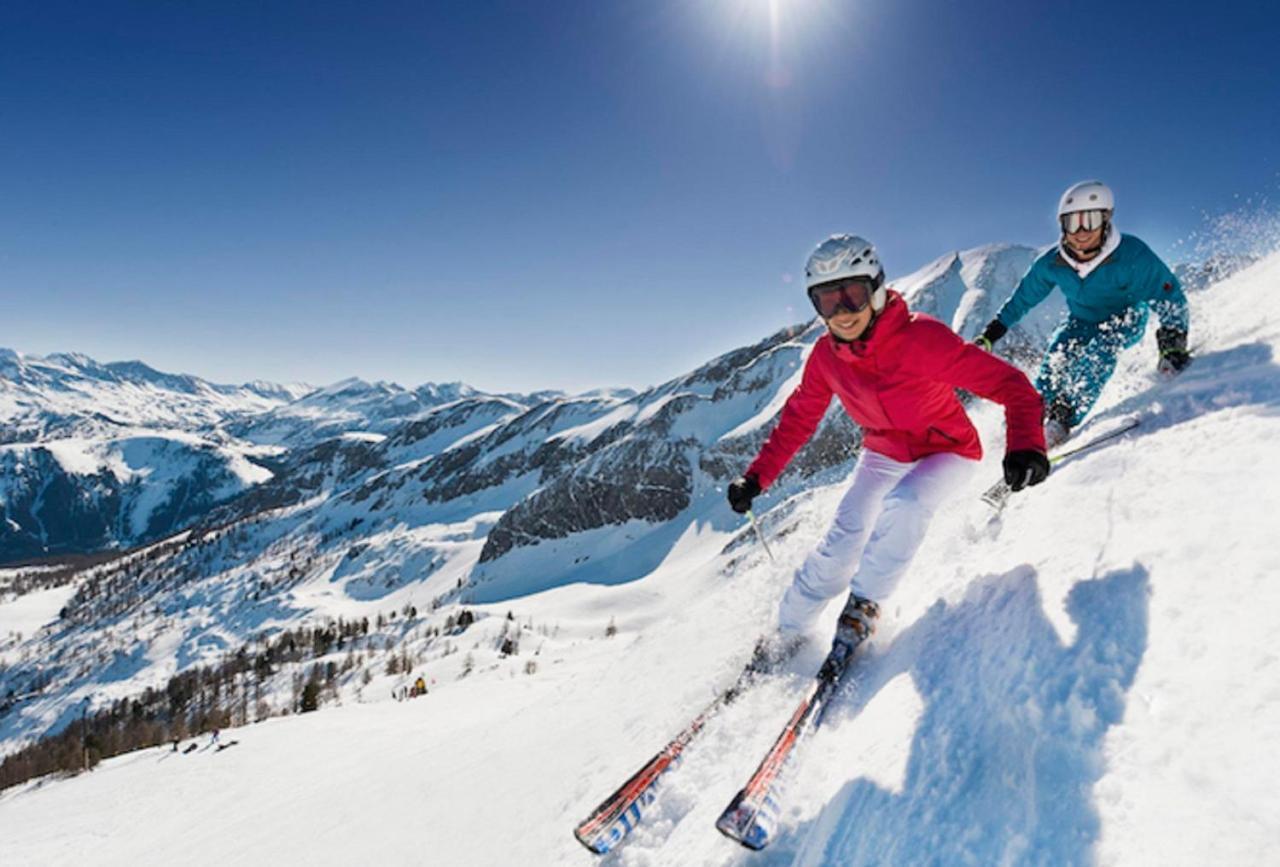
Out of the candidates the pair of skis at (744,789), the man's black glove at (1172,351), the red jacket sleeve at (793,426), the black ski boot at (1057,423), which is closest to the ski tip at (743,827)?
the pair of skis at (744,789)

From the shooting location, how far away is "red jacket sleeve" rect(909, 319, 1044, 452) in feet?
14.9

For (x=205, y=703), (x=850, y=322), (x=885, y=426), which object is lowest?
(x=205, y=703)

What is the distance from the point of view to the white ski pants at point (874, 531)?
4902mm

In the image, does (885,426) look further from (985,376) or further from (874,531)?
(874,531)

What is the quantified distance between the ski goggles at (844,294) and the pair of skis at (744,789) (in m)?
2.93

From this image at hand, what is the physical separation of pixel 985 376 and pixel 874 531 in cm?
157

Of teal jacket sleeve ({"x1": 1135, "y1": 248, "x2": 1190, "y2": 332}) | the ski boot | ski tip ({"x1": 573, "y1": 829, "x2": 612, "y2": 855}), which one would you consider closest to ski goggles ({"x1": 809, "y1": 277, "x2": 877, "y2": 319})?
the ski boot

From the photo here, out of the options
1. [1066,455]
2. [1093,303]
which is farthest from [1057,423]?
[1066,455]

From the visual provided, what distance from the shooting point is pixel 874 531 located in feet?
16.5

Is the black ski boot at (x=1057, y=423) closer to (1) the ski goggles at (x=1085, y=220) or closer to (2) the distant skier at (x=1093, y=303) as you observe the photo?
(2) the distant skier at (x=1093, y=303)

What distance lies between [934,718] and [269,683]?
130204 millimetres

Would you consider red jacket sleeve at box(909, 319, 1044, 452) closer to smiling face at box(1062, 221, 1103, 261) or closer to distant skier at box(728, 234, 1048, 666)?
distant skier at box(728, 234, 1048, 666)

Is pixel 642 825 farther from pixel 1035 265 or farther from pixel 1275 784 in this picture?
pixel 1035 265

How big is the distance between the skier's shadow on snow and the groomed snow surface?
12mm
